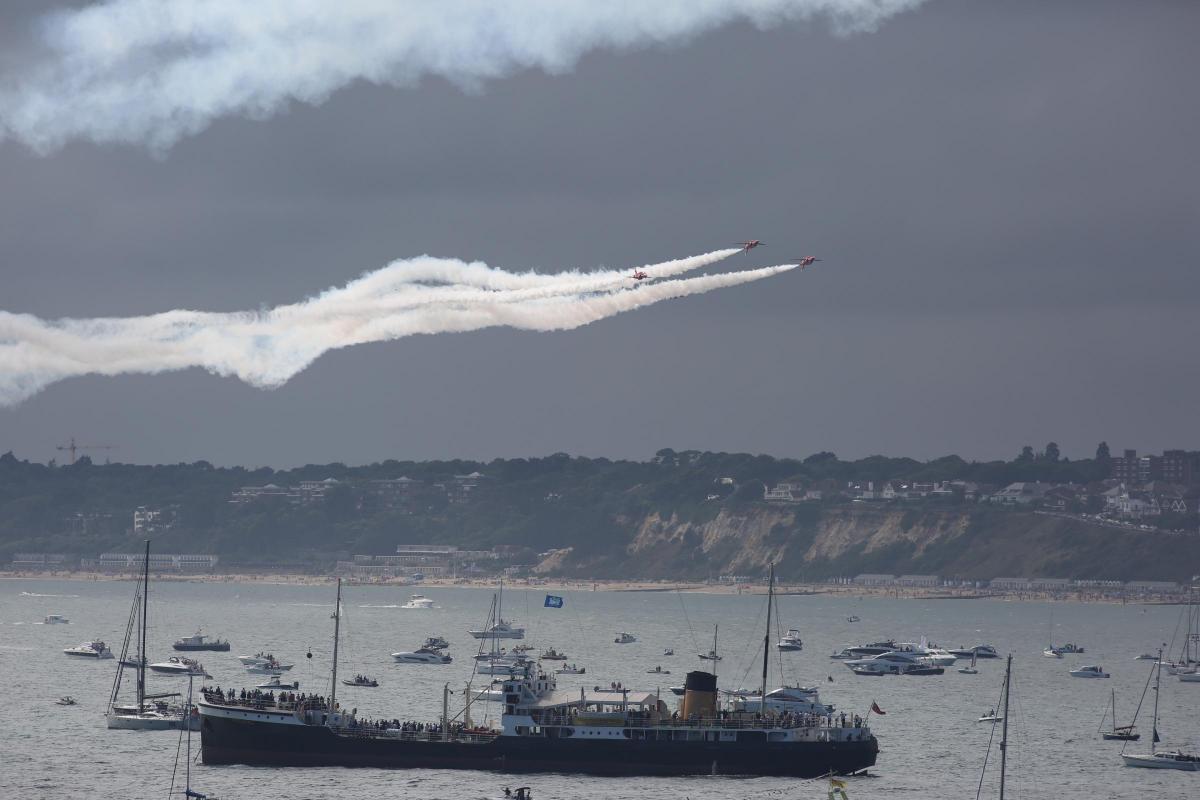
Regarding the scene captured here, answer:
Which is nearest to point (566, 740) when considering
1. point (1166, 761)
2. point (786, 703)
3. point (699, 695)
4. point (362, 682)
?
point (699, 695)

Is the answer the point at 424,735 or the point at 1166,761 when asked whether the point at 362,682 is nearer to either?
the point at 424,735

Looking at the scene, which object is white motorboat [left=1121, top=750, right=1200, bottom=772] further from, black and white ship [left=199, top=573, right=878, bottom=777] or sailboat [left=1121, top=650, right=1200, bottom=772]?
black and white ship [left=199, top=573, right=878, bottom=777]

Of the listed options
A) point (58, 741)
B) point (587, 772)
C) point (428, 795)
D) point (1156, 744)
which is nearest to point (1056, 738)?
point (1156, 744)

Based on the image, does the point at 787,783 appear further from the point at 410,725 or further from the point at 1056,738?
the point at 1056,738

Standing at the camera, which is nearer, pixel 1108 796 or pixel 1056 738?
pixel 1108 796

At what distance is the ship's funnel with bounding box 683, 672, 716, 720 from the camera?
5458 inches

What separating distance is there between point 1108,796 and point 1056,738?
31.3 meters

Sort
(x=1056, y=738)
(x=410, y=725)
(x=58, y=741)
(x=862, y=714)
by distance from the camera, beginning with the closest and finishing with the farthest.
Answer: (x=410, y=725) → (x=58, y=741) → (x=1056, y=738) → (x=862, y=714)

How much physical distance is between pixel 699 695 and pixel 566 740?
9.16 metres

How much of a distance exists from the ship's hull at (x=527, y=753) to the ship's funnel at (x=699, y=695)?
6.74ft

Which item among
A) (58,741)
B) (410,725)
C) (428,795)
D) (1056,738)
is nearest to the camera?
(428,795)

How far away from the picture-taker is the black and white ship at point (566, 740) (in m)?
137

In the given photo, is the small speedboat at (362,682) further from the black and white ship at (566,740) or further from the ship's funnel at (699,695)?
the ship's funnel at (699,695)

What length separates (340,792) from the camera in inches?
5148
